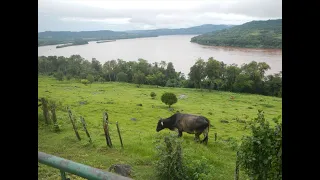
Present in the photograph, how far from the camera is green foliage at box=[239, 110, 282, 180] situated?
17.8 feet

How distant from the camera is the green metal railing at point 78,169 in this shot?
4.23 ft

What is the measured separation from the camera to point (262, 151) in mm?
5840

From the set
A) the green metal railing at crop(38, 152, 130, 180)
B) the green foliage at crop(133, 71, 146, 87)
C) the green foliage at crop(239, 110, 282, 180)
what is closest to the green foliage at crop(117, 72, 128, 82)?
the green foliage at crop(133, 71, 146, 87)

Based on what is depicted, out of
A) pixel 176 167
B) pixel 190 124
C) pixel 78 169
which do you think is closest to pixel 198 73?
pixel 190 124

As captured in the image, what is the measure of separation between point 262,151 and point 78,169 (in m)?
5.15

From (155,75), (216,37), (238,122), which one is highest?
(216,37)

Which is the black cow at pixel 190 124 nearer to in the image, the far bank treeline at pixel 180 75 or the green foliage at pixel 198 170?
the green foliage at pixel 198 170

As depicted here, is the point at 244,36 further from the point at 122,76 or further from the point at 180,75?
the point at 122,76

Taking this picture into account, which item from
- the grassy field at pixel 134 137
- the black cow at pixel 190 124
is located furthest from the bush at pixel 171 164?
the black cow at pixel 190 124
